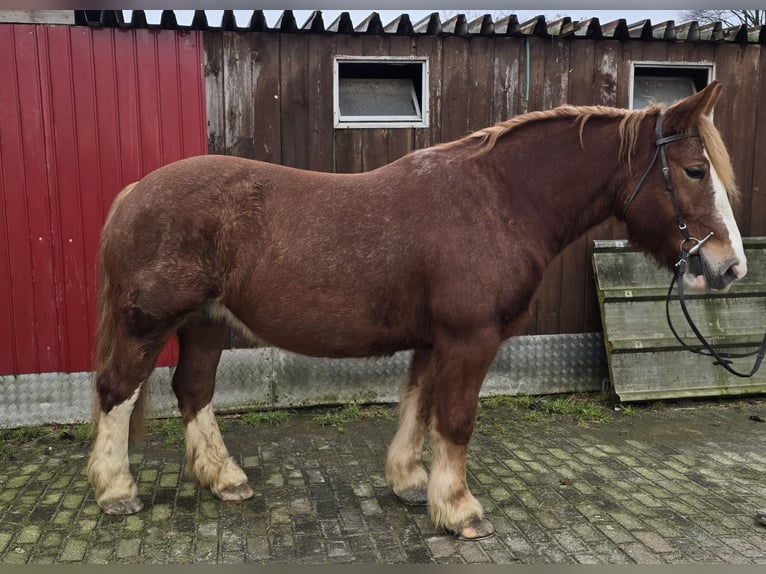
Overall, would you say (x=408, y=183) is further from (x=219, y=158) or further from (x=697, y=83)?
(x=697, y=83)

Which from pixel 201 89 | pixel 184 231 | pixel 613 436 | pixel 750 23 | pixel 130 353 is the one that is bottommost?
pixel 613 436

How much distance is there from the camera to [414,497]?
10.5ft

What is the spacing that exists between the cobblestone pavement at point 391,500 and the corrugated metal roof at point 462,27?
3.11 m

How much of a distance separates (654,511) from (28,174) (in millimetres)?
4804

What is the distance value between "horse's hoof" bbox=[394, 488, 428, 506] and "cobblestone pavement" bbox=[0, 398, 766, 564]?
0.22 feet

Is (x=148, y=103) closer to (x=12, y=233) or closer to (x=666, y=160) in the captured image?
(x=12, y=233)

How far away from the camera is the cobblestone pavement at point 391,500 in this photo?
271cm

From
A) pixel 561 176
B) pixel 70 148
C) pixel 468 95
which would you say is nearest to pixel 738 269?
pixel 561 176

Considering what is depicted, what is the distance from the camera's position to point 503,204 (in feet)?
9.32

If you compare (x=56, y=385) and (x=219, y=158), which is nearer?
(x=219, y=158)

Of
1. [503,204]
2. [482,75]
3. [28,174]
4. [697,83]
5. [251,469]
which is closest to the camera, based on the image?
[503,204]

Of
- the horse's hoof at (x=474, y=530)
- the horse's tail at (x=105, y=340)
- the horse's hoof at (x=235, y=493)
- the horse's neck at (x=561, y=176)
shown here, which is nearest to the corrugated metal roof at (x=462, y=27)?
the horse's tail at (x=105, y=340)

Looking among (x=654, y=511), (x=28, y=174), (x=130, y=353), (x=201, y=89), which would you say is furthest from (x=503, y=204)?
(x=28, y=174)

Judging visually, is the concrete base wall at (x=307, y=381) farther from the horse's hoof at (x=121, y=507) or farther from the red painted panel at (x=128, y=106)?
A: the red painted panel at (x=128, y=106)
